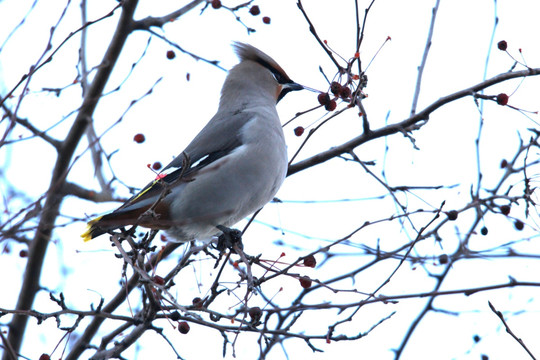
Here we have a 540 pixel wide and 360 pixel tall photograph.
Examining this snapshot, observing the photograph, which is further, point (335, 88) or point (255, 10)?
point (255, 10)

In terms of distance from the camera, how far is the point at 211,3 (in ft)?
15.6

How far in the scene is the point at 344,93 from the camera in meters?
3.66

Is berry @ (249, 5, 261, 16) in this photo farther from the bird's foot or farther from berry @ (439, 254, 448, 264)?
berry @ (439, 254, 448, 264)

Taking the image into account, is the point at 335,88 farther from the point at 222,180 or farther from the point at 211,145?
the point at 211,145

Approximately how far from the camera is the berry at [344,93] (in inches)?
144

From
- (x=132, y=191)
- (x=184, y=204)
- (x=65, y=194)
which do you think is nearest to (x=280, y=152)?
(x=184, y=204)

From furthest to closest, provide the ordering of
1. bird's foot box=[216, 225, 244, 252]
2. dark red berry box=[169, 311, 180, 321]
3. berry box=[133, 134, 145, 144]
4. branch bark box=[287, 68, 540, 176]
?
1. berry box=[133, 134, 145, 144]
2. bird's foot box=[216, 225, 244, 252]
3. branch bark box=[287, 68, 540, 176]
4. dark red berry box=[169, 311, 180, 321]

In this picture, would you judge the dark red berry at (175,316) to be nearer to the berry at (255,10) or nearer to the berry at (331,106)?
the berry at (331,106)

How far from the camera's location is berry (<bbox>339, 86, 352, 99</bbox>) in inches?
144

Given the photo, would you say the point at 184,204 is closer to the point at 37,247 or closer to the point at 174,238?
the point at 174,238

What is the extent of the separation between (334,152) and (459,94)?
75cm

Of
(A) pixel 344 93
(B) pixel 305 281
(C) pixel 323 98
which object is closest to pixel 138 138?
(C) pixel 323 98

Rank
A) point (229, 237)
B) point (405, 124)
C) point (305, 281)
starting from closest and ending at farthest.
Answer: point (305, 281), point (405, 124), point (229, 237)

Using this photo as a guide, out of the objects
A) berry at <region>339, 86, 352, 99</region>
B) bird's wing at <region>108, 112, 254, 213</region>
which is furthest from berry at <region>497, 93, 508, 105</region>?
bird's wing at <region>108, 112, 254, 213</region>
